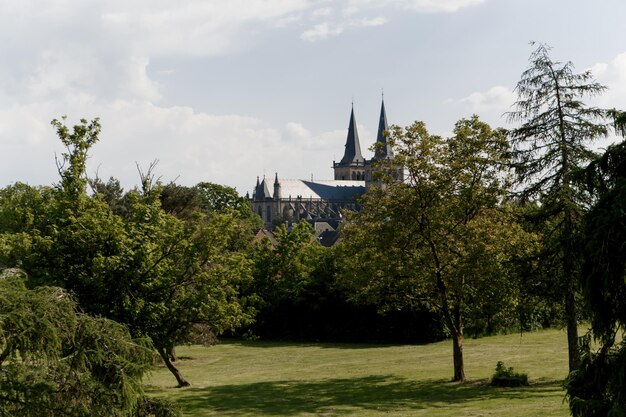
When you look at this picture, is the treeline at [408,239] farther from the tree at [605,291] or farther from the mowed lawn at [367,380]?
the tree at [605,291]

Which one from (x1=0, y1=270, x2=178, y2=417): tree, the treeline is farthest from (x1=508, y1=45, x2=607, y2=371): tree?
(x1=0, y1=270, x2=178, y2=417): tree

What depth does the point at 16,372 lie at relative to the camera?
10.4 m

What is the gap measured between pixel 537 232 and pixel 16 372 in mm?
19806

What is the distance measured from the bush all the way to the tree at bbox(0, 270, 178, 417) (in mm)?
16038

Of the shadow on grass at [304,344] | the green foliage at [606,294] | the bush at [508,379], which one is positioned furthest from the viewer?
the shadow on grass at [304,344]

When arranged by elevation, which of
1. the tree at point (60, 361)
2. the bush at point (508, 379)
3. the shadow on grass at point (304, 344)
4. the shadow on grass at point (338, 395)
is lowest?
the shadow on grass at point (338, 395)

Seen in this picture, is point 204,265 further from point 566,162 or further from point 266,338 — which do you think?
point 266,338

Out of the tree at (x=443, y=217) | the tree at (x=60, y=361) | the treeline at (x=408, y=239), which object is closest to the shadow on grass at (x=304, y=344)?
the treeline at (x=408, y=239)

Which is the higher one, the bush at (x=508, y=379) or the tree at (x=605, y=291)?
the tree at (x=605, y=291)

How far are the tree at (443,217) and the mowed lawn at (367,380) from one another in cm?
299

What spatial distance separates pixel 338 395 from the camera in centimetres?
2431

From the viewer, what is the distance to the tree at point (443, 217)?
25.5 m

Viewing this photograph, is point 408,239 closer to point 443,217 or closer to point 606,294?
point 443,217

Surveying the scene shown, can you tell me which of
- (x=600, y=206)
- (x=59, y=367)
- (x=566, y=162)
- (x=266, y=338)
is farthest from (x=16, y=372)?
(x=266, y=338)
